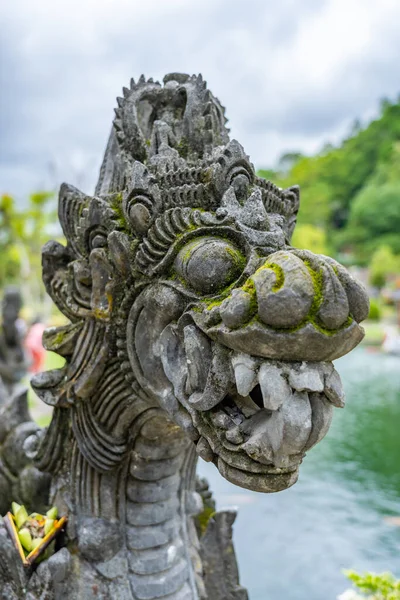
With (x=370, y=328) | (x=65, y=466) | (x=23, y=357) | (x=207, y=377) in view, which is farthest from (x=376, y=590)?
(x=370, y=328)

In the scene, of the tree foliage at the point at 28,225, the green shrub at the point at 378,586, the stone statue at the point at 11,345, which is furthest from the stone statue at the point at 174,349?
the tree foliage at the point at 28,225

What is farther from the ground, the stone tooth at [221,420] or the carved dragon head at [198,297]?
the carved dragon head at [198,297]

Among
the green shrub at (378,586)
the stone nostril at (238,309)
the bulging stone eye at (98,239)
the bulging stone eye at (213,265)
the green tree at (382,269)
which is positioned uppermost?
the green tree at (382,269)

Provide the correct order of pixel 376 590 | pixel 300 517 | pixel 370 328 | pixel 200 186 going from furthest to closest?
pixel 370 328 < pixel 300 517 < pixel 376 590 < pixel 200 186

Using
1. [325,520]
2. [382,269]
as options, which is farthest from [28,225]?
[325,520]

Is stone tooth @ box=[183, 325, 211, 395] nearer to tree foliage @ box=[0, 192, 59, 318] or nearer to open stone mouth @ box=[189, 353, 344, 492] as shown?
open stone mouth @ box=[189, 353, 344, 492]

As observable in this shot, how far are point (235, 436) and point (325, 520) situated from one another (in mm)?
2488

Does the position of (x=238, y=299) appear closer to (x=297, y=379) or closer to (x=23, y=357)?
(x=297, y=379)

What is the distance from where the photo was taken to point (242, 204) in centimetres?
125

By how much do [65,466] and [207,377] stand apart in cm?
75

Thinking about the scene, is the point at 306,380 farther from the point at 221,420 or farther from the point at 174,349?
the point at 174,349

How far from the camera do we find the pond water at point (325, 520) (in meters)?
2.62

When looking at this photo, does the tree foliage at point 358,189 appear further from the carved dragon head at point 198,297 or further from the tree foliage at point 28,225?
the carved dragon head at point 198,297

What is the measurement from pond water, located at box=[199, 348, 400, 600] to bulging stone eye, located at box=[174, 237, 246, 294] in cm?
193
